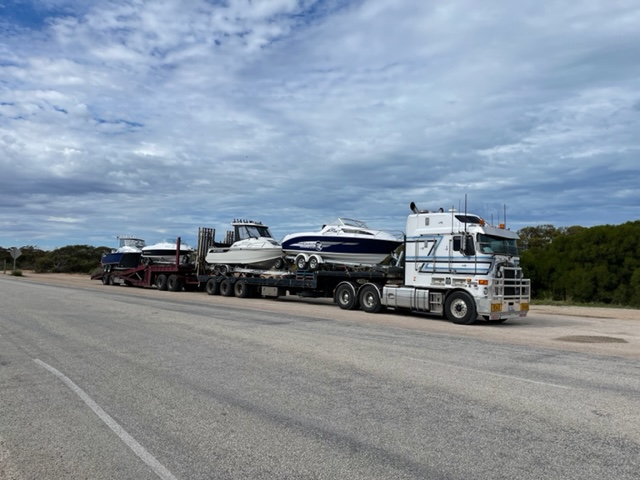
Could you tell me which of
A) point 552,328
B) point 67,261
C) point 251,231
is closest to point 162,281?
point 251,231

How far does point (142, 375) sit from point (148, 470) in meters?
3.67

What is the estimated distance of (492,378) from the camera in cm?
786

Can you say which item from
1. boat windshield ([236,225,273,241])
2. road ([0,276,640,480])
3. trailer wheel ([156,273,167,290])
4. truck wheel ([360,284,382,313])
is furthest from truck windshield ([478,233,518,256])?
trailer wheel ([156,273,167,290])

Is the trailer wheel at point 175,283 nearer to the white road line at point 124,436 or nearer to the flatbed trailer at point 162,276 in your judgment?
Result: the flatbed trailer at point 162,276

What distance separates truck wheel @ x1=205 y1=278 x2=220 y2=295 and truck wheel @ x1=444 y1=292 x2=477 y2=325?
1410cm

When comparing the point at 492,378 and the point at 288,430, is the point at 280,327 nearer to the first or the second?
the point at 492,378

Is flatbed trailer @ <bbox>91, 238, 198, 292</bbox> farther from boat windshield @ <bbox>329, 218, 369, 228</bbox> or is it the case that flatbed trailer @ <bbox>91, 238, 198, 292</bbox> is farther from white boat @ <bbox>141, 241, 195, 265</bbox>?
boat windshield @ <bbox>329, 218, 369, 228</bbox>

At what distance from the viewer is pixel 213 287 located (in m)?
27.7

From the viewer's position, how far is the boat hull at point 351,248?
20391 millimetres

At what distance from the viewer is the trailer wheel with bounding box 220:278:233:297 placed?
26.5 metres

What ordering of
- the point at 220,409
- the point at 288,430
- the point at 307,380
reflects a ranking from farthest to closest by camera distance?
the point at 307,380 < the point at 220,409 < the point at 288,430

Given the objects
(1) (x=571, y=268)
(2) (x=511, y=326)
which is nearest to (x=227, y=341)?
(2) (x=511, y=326)

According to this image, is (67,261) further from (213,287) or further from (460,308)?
(460,308)

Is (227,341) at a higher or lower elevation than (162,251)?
lower
